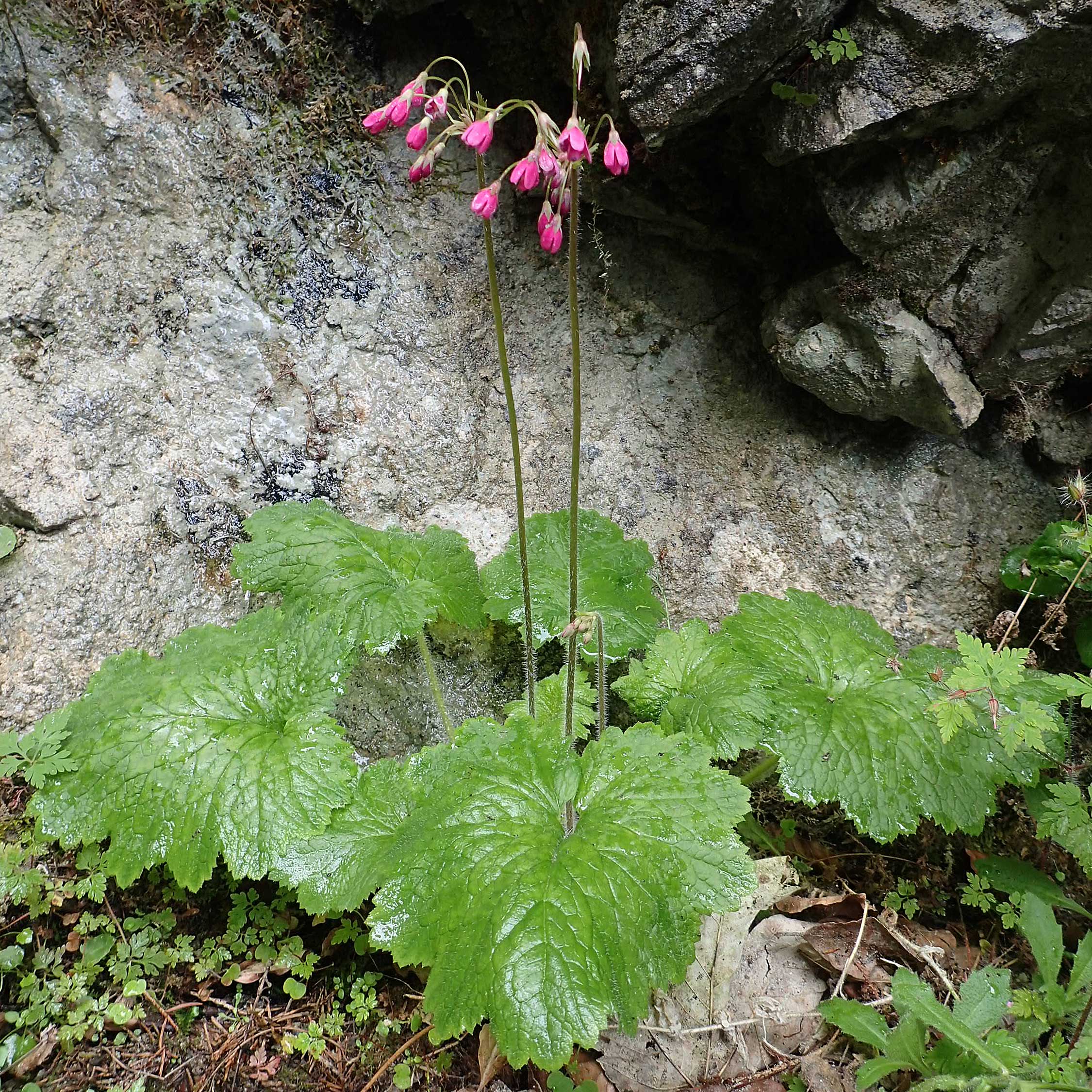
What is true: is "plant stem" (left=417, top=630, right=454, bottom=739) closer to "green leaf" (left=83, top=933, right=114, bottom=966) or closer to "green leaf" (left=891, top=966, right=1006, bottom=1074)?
"green leaf" (left=83, top=933, right=114, bottom=966)

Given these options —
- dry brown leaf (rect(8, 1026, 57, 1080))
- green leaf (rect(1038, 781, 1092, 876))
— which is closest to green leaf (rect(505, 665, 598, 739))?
green leaf (rect(1038, 781, 1092, 876))

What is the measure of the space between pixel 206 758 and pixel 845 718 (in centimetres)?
198

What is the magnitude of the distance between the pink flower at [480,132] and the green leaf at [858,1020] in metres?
2.37

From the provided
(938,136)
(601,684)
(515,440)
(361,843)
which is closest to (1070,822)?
(601,684)

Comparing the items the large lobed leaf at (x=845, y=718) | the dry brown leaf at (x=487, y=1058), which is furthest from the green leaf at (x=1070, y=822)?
the dry brown leaf at (x=487, y=1058)

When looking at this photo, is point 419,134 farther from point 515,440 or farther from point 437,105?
point 515,440

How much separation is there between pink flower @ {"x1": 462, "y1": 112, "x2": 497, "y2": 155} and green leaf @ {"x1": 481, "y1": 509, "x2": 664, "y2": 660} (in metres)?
1.43

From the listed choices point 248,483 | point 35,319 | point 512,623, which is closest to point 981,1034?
point 512,623

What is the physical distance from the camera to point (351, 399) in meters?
3.26

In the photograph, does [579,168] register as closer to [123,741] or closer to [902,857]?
[123,741]

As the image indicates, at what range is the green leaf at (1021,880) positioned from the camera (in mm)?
2451

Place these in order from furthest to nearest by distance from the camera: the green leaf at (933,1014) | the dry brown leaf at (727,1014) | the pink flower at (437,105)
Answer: the dry brown leaf at (727,1014)
the green leaf at (933,1014)
the pink flower at (437,105)

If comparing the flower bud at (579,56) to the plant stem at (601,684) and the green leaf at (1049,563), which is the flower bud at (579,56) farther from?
the green leaf at (1049,563)

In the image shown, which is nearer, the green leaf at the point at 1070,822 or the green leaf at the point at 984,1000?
the green leaf at the point at 984,1000
